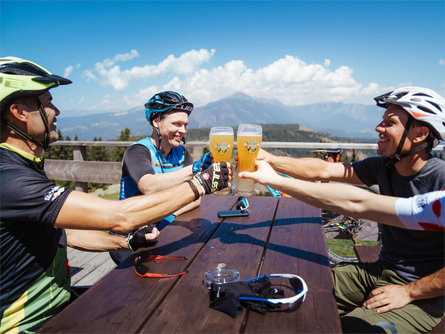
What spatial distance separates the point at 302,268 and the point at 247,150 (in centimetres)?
88

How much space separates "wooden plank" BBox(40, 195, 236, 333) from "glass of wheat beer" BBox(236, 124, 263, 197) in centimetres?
49

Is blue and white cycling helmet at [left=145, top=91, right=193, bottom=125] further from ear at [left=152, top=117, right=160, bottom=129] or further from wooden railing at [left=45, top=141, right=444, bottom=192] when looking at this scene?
wooden railing at [left=45, top=141, right=444, bottom=192]

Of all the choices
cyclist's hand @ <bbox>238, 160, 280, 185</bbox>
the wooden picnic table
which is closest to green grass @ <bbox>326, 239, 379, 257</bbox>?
the wooden picnic table

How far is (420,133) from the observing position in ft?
7.20

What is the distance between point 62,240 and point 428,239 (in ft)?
8.35

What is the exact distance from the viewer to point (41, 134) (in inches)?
73.6

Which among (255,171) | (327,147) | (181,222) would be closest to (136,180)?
(181,222)

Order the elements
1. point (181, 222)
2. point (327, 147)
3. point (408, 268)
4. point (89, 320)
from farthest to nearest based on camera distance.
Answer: point (327, 147) < point (181, 222) < point (408, 268) < point (89, 320)

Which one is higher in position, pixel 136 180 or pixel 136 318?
pixel 136 180

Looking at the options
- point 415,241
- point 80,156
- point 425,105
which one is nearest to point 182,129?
point 425,105

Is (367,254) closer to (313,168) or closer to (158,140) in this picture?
(313,168)

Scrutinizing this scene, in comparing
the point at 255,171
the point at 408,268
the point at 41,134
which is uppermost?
the point at 41,134


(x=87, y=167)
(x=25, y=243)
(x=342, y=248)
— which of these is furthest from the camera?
(x=87, y=167)

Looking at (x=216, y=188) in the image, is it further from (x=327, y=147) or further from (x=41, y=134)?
(x=327, y=147)
